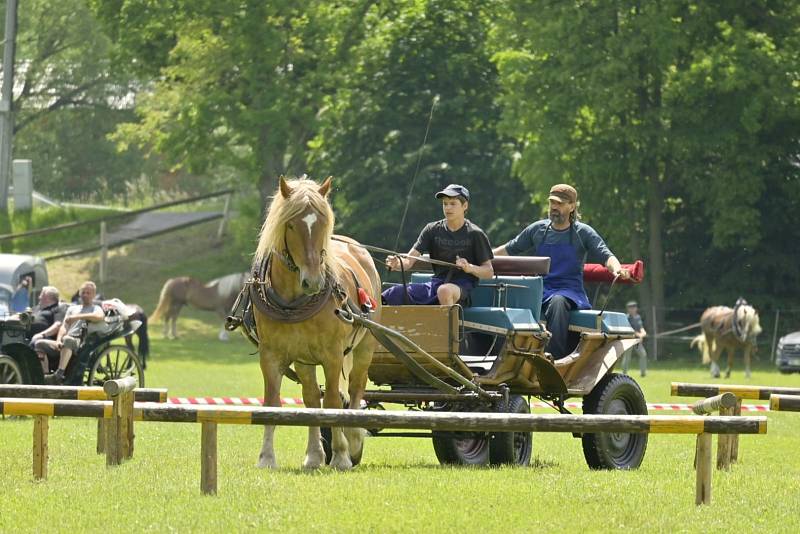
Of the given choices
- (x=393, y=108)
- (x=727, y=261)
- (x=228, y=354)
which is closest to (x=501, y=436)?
(x=228, y=354)

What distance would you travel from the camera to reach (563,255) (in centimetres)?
1441

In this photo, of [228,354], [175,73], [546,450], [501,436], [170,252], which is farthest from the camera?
[170,252]

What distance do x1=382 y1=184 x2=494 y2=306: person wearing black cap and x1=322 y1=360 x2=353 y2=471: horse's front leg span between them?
1294mm

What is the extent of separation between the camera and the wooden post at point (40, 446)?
11961mm

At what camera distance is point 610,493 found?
452 inches

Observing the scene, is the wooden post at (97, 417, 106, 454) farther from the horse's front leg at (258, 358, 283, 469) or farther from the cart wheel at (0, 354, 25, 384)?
the cart wheel at (0, 354, 25, 384)

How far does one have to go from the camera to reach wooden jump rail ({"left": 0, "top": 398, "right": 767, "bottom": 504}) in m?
10.7

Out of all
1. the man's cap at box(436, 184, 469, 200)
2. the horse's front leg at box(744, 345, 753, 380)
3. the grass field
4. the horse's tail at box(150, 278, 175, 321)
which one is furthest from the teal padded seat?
the horse's tail at box(150, 278, 175, 321)

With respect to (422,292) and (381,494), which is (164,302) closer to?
(422,292)

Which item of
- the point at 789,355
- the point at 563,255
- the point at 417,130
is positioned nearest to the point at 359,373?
the point at 563,255

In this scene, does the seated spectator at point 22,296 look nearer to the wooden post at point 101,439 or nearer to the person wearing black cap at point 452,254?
the wooden post at point 101,439

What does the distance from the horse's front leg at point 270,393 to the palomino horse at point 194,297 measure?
114 ft

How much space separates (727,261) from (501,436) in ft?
102

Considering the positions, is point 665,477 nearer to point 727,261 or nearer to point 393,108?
point 727,261
